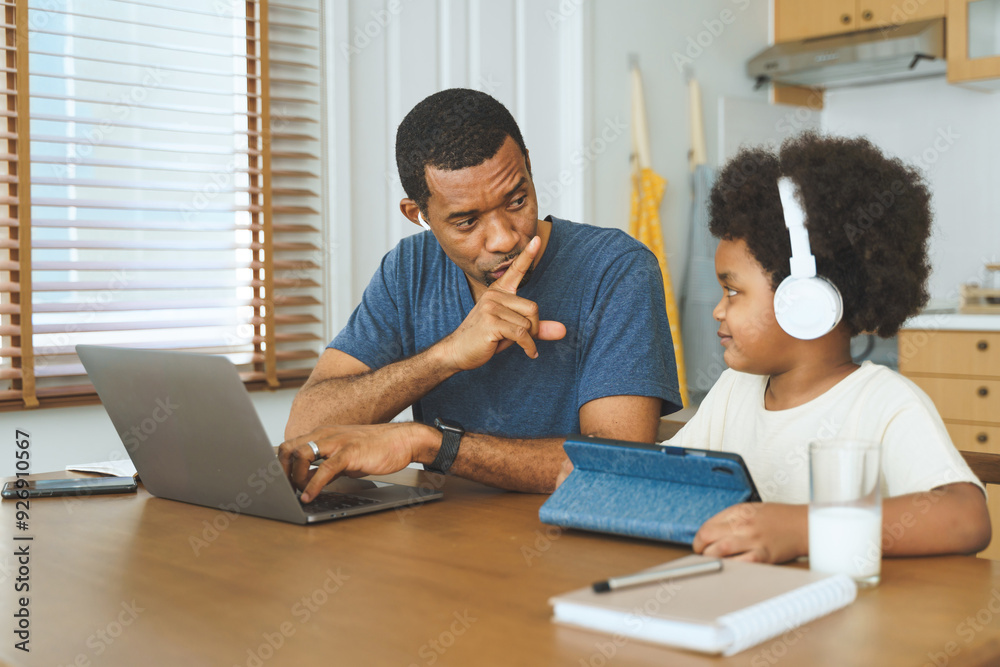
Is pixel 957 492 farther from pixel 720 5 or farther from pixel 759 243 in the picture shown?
pixel 720 5

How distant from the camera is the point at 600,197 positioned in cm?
334

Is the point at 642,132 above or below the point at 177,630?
above

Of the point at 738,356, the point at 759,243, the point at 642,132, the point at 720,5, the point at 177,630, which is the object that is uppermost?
the point at 720,5

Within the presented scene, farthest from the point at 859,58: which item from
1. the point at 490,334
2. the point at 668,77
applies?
the point at 490,334

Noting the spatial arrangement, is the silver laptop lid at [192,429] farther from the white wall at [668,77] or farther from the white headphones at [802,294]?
the white wall at [668,77]

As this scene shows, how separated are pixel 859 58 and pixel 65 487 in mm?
3261

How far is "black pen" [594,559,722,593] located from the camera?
2.30 feet

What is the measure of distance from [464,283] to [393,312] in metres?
0.15

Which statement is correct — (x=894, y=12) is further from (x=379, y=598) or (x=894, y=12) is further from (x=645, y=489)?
(x=379, y=598)

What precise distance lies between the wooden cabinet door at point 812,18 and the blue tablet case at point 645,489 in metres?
3.42

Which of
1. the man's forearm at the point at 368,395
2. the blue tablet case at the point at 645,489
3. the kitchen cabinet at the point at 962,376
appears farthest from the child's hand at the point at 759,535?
the kitchen cabinet at the point at 962,376

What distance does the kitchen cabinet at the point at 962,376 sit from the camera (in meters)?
3.08

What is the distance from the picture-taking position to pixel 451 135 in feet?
4.71

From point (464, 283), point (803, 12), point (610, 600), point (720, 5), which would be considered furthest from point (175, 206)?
point (803, 12)
